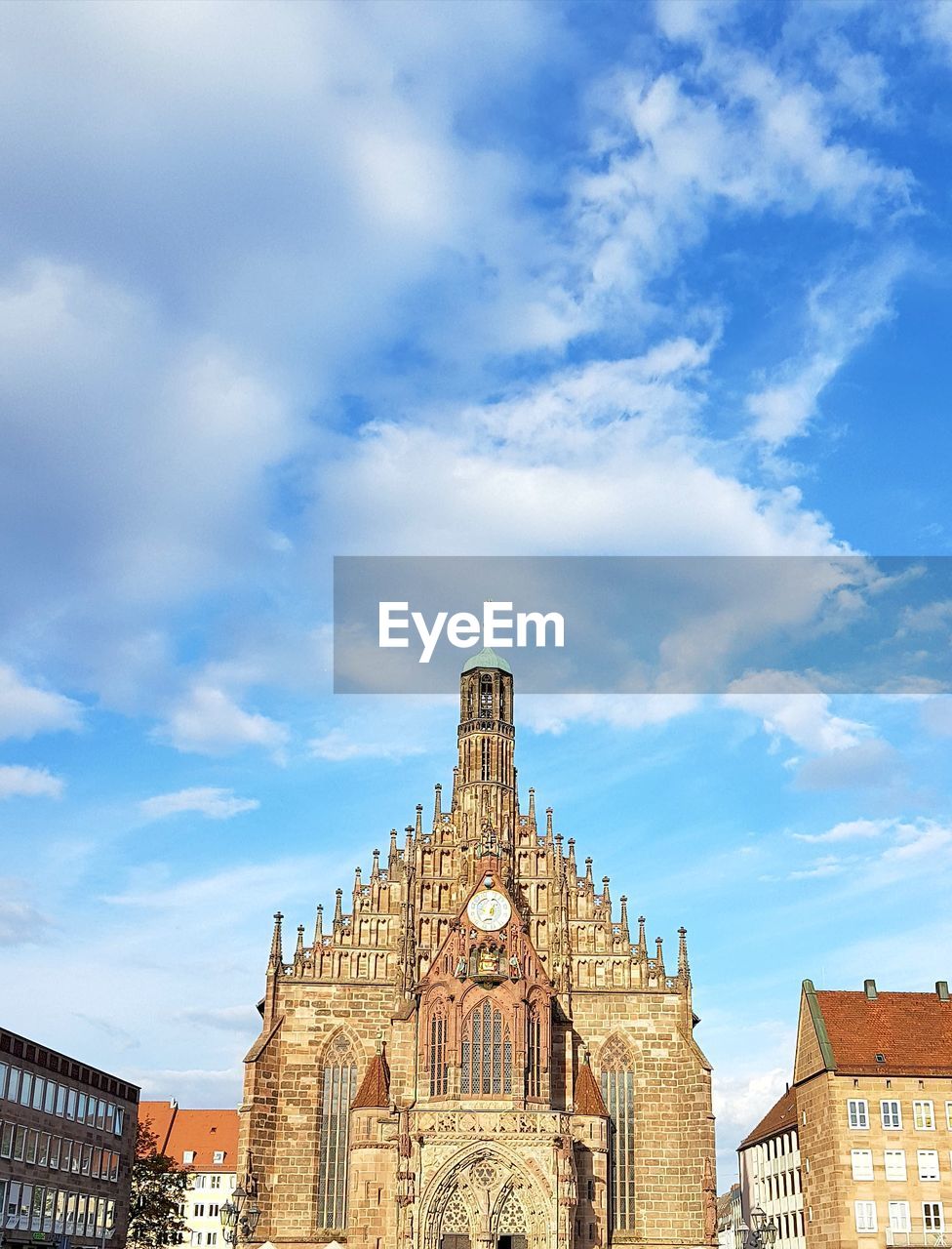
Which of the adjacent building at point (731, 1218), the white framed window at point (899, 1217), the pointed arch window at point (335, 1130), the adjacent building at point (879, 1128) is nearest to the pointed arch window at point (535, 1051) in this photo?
the pointed arch window at point (335, 1130)

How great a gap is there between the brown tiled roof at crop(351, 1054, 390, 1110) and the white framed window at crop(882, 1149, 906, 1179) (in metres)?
26.7

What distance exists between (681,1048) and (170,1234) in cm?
3797

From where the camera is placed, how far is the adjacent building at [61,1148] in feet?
231

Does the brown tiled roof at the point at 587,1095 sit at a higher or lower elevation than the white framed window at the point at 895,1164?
higher

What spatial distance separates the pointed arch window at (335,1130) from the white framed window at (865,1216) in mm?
27092

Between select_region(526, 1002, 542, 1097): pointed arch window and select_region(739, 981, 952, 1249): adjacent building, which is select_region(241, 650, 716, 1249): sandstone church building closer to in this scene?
select_region(526, 1002, 542, 1097): pointed arch window

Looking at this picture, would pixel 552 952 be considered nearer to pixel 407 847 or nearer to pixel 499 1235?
pixel 407 847

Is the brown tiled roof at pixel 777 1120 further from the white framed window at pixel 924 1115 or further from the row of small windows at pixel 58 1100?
the row of small windows at pixel 58 1100

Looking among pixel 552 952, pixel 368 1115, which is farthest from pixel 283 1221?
pixel 552 952

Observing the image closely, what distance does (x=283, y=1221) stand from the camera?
72.4 m

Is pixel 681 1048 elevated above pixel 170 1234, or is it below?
above

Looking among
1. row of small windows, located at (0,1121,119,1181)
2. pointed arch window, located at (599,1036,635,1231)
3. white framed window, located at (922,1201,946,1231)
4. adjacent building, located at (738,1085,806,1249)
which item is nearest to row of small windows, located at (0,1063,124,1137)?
row of small windows, located at (0,1121,119,1181)

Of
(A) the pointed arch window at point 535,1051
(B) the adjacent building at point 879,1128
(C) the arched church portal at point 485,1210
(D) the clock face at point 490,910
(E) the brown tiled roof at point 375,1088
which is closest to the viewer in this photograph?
(C) the arched church portal at point 485,1210

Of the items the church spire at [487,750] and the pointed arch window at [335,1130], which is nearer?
the pointed arch window at [335,1130]
